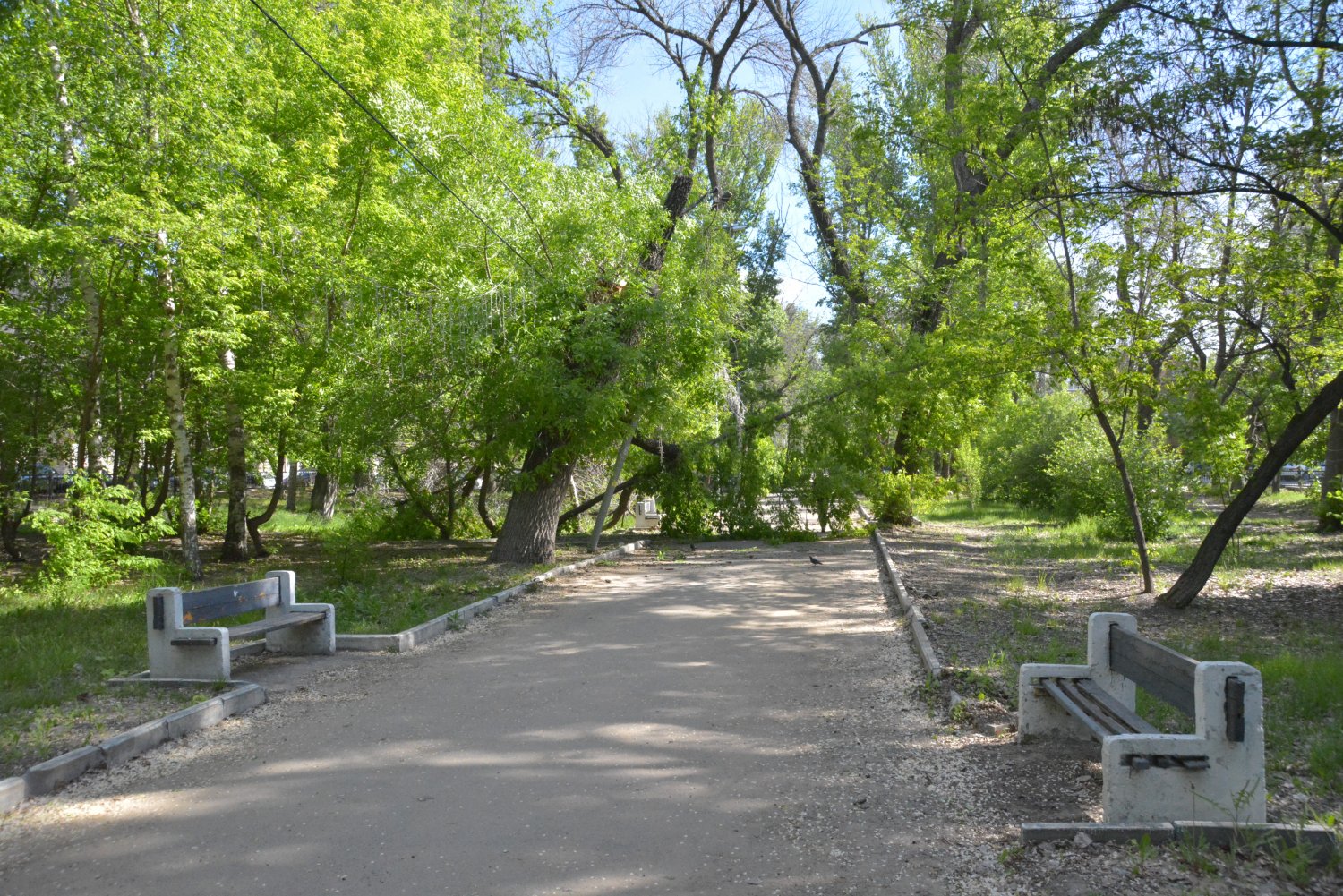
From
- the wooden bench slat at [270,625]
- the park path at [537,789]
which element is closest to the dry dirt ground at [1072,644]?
the park path at [537,789]

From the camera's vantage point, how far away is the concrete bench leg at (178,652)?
714cm

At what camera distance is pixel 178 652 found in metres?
7.23

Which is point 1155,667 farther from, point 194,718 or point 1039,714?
point 194,718

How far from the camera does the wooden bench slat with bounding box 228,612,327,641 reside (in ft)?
25.3

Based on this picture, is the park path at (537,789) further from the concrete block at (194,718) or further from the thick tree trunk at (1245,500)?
the thick tree trunk at (1245,500)

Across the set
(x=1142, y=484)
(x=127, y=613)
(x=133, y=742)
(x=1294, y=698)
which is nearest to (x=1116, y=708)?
(x=1294, y=698)

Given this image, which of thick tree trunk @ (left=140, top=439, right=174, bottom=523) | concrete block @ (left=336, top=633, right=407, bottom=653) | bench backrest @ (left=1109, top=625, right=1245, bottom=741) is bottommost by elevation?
concrete block @ (left=336, top=633, right=407, bottom=653)

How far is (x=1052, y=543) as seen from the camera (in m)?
18.2

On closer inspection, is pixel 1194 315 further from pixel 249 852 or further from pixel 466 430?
pixel 249 852

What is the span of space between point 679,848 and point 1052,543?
15.8 meters

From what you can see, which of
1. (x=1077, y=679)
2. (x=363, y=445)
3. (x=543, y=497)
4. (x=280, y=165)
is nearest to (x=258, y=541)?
(x=363, y=445)

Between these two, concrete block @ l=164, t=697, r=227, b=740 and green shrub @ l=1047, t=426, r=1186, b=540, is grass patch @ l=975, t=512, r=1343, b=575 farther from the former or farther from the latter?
concrete block @ l=164, t=697, r=227, b=740

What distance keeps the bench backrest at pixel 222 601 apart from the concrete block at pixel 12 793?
2.31 m

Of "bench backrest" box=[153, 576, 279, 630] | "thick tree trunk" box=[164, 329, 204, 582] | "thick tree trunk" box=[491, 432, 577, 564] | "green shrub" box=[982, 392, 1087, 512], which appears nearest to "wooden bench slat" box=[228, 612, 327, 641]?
"bench backrest" box=[153, 576, 279, 630]
